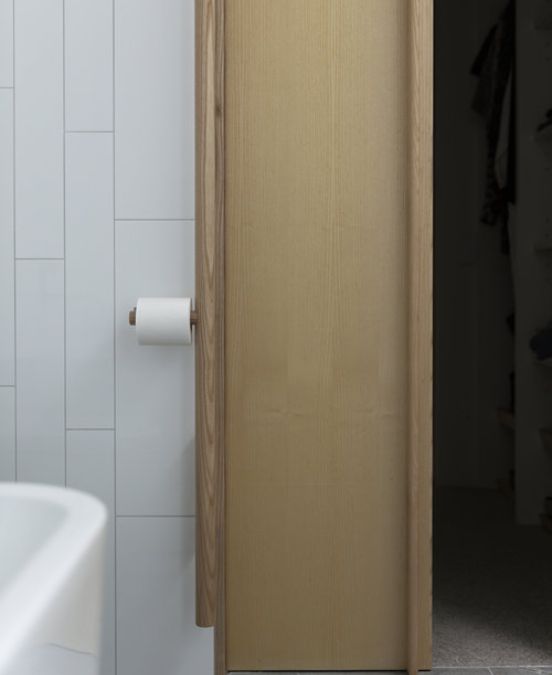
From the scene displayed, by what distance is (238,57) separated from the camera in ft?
5.23

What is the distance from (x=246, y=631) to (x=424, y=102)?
117 centimetres

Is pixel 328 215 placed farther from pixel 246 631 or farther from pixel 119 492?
pixel 246 631

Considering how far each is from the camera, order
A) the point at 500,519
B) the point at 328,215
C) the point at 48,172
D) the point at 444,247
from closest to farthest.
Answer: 1. the point at 48,172
2. the point at 328,215
3. the point at 500,519
4. the point at 444,247

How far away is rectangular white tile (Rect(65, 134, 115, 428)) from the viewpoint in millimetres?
1498

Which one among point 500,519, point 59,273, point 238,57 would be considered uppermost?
point 238,57

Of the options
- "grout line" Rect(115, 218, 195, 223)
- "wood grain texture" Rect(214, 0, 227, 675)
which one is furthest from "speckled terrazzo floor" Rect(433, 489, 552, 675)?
"grout line" Rect(115, 218, 195, 223)

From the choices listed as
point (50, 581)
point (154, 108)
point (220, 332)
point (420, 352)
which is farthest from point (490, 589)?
point (50, 581)

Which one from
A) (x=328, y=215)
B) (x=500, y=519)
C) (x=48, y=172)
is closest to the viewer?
(x=48, y=172)

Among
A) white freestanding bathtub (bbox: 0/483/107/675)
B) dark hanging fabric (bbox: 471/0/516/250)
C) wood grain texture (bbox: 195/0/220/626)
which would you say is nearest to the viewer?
white freestanding bathtub (bbox: 0/483/107/675)

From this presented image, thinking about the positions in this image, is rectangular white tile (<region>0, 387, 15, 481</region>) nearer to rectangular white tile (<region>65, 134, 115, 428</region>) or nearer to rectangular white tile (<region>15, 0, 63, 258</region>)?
rectangular white tile (<region>65, 134, 115, 428</region>)

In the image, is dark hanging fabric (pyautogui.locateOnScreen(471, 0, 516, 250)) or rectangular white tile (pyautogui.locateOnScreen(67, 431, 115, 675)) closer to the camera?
rectangular white tile (pyautogui.locateOnScreen(67, 431, 115, 675))

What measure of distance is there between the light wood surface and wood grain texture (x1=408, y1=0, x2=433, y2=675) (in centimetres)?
2

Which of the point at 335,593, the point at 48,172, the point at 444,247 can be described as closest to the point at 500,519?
the point at 444,247

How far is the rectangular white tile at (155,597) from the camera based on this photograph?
1520 mm
